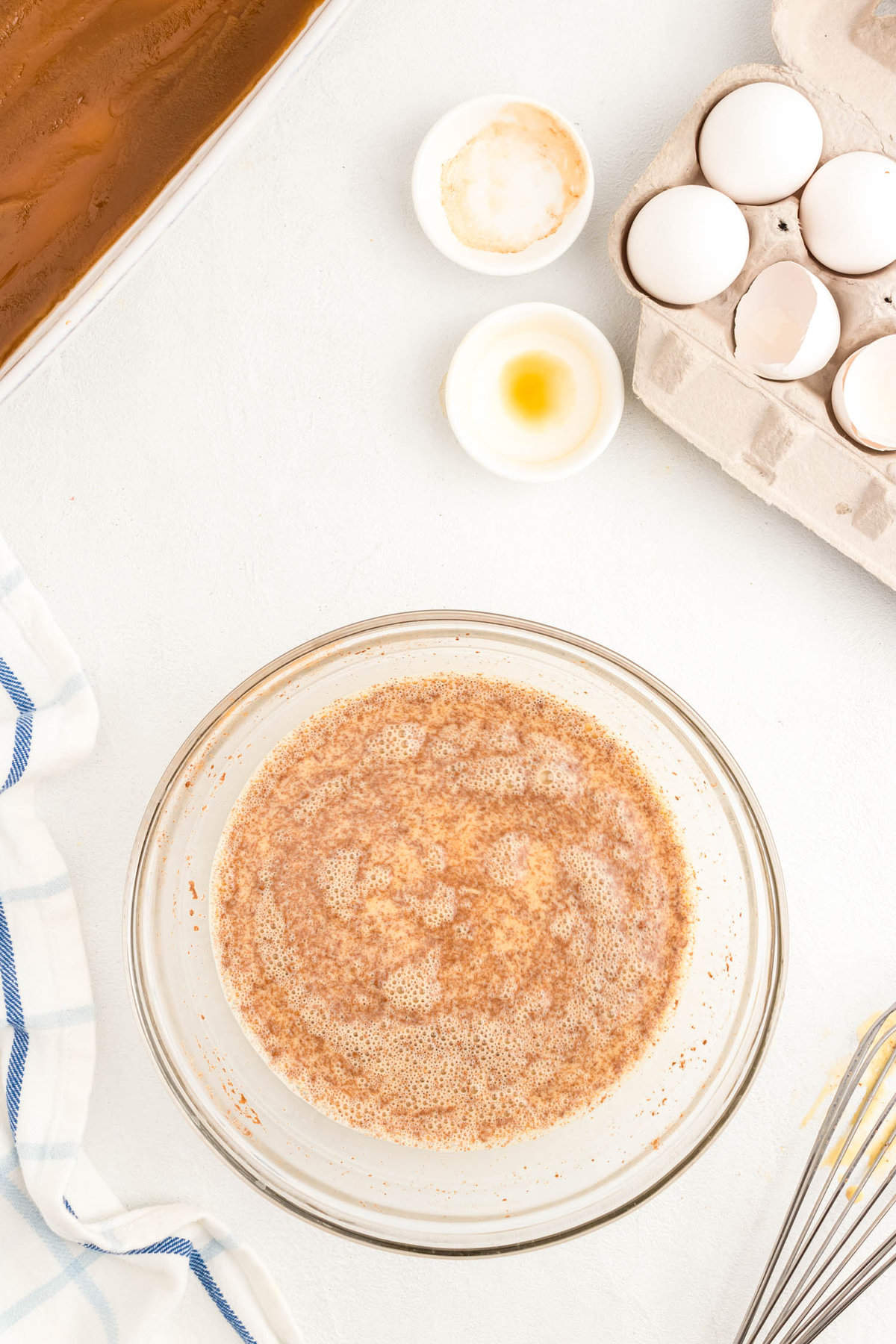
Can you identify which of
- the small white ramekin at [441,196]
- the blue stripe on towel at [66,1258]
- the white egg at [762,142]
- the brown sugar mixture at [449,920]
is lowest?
the blue stripe on towel at [66,1258]

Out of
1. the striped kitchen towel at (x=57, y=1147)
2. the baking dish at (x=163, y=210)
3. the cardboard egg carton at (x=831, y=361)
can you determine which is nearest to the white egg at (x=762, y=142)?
the cardboard egg carton at (x=831, y=361)

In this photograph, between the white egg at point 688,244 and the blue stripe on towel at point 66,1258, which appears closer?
the white egg at point 688,244

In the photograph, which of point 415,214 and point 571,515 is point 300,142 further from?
point 571,515

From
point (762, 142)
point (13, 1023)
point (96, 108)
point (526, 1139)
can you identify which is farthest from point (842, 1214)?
point (96, 108)

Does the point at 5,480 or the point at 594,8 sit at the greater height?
the point at 594,8

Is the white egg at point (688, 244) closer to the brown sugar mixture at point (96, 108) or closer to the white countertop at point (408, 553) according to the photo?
the white countertop at point (408, 553)

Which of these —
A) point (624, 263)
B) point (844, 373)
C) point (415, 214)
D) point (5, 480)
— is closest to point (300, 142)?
point (415, 214)
